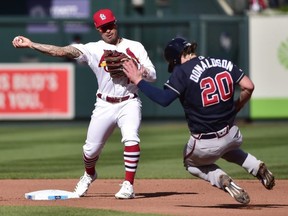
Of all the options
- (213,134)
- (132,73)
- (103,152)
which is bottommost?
(103,152)

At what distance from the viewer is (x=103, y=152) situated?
60.4 ft

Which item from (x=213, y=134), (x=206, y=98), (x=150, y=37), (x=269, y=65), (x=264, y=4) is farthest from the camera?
(x=264, y=4)

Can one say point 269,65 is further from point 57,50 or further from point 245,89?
point 245,89

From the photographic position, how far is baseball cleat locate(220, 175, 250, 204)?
977cm

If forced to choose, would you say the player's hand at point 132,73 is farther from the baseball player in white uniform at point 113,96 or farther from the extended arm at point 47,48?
the extended arm at point 47,48

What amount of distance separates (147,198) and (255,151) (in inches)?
272

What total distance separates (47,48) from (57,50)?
0.11 m

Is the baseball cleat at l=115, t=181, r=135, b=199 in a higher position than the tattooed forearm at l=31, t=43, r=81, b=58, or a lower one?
lower

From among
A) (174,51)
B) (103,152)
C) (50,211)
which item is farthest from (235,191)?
(103,152)

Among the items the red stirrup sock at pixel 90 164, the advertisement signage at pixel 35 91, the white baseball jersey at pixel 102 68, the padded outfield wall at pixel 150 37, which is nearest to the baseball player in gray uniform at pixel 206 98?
the white baseball jersey at pixel 102 68

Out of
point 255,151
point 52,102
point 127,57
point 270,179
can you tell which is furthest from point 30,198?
point 52,102

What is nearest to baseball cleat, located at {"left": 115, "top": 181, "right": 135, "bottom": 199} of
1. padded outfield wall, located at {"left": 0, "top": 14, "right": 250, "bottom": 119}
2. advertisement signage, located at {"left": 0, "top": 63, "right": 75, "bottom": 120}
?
advertisement signage, located at {"left": 0, "top": 63, "right": 75, "bottom": 120}

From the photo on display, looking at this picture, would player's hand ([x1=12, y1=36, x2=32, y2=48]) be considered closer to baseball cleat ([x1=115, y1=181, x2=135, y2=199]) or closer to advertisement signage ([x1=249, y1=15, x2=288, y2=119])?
baseball cleat ([x1=115, y1=181, x2=135, y2=199])

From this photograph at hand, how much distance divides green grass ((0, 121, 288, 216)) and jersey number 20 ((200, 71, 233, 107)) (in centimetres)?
138
